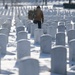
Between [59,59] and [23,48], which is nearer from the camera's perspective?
[59,59]

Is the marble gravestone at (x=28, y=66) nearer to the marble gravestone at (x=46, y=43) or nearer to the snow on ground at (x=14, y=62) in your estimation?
the snow on ground at (x=14, y=62)

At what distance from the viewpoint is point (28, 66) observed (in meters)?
7.12

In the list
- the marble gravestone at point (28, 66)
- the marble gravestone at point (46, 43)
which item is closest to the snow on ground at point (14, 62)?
the marble gravestone at point (46, 43)

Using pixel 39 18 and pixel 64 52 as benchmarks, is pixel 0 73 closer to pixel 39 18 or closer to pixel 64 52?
pixel 64 52

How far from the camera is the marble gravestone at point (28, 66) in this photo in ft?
23.2

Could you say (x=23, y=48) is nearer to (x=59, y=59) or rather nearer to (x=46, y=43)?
(x=46, y=43)

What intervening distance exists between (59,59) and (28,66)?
59.6 inches

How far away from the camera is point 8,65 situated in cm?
947

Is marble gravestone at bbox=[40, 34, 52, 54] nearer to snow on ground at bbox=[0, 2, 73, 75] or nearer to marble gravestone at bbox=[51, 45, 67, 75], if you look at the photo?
snow on ground at bbox=[0, 2, 73, 75]

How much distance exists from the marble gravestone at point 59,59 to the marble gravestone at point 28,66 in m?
1.24

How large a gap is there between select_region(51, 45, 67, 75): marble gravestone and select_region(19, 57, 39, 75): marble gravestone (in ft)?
4.07

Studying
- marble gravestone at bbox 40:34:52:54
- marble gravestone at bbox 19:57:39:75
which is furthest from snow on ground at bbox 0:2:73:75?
marble gravestone at bbox 19:57:39:75

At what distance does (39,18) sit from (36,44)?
471 cm

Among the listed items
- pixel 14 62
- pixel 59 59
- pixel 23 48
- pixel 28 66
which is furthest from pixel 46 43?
pixel 28 66
